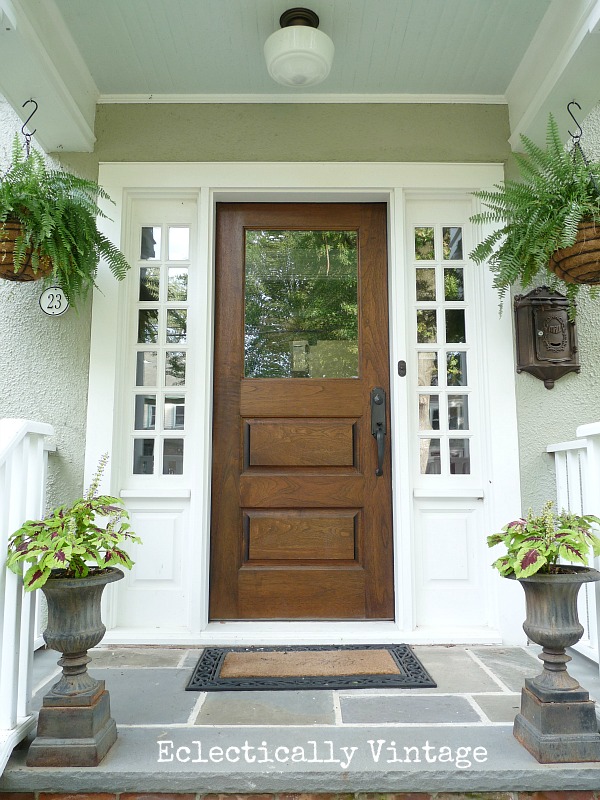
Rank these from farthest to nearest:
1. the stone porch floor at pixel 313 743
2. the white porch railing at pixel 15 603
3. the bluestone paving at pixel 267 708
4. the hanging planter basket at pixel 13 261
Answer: the hanging planter basket at pixel 13 261
the bluestone paving at pixel 267 708
the white porch railing at pixel 15 603
the stone porch floor at pixel 313 743

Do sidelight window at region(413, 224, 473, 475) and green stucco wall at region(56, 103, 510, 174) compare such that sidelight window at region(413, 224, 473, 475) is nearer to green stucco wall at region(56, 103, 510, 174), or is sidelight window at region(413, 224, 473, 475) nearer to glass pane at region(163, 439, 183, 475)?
green stucco wall at region(56, 103, 510, 174)

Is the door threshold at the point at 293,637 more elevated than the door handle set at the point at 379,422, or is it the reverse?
the door handle set at the point at 379,422

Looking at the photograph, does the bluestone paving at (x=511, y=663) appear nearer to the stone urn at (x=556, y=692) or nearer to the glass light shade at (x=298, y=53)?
the stone urn at (x=556, y=692)

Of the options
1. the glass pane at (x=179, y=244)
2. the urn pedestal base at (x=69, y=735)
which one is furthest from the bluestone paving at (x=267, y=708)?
the glass pane at (x=179, y=244)

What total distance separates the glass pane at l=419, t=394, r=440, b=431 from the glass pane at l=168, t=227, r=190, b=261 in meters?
1.33

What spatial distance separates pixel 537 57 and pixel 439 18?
454 mm

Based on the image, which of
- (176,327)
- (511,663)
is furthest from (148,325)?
(511,663)

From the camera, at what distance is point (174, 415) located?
2.71m

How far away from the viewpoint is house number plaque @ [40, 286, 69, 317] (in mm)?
2641

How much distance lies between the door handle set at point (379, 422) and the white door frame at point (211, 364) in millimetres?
54

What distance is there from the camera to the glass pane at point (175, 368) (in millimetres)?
2738

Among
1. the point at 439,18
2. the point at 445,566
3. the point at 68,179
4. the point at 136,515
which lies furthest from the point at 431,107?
the point at 136,515

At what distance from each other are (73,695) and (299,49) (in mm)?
2327

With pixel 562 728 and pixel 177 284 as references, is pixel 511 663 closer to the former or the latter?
pixel 562 728
